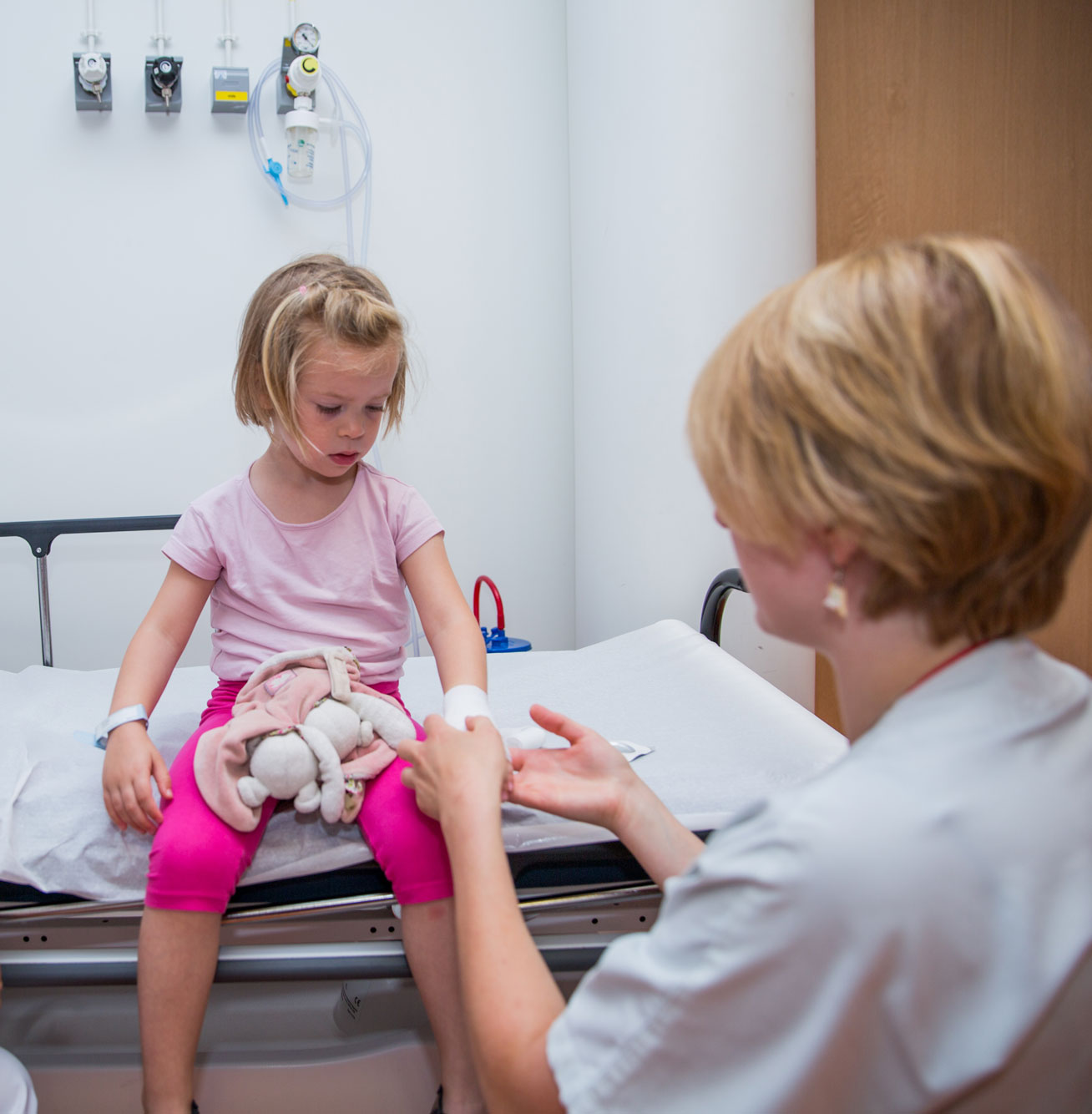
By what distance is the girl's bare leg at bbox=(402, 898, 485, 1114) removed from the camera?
111 cm

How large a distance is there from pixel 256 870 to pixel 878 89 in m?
2.41

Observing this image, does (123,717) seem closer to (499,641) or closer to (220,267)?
(499,641)

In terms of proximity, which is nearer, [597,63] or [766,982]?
[766,982]

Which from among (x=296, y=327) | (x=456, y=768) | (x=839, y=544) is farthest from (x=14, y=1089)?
(x=839, y=544)

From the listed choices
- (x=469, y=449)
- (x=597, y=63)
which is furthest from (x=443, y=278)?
(x=597, y=63)

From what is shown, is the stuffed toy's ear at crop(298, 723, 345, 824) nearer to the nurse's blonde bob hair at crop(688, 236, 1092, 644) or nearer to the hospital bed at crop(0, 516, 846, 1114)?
the hospital bed at crop(0, 516, 846, 1114)

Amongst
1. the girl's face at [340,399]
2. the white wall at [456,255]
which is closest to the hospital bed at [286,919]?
the girl's face at [340,399]

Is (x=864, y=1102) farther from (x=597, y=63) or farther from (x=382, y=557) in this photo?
(x=597, y=63)

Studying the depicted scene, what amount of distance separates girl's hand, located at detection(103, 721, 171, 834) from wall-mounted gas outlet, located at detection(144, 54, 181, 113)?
164 centimetres

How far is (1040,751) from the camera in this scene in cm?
58

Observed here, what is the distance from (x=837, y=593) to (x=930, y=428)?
13cm

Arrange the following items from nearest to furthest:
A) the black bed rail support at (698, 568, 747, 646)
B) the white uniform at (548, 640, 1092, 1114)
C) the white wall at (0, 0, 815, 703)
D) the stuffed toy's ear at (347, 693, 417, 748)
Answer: the white uniform at (548, 640, 1092, 1114)
the stuffed toy's ear at (347, 693, 417, 748)
the black bed rail support at (698, 568, 747, 646)
the white wall at (0, 0, 815, 703)

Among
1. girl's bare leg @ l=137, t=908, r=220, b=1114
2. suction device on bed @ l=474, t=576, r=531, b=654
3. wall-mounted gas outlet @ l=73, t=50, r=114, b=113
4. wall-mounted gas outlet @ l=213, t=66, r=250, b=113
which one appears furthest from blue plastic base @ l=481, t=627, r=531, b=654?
wall-mounted gas outlet @ l=73, t=50, r=114, b=113

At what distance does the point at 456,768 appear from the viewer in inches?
37.0
